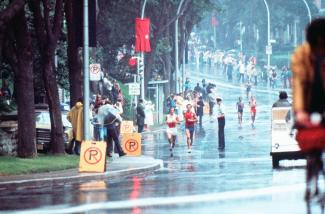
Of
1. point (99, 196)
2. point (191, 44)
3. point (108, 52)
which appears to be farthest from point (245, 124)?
point (191, 44)

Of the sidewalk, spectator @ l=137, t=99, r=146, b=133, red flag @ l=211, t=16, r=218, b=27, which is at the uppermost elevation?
red flag @ l=211, t=16, r=218, b=27

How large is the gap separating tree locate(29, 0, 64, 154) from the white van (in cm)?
690

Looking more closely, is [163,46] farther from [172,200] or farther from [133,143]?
[172,200]

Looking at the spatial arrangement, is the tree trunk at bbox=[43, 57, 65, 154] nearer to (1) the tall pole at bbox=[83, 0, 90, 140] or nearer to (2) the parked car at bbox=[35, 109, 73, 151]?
(1) the tall pole at bbox=[83, 0, 90, 140]

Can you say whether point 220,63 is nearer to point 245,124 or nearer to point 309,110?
point 245,124

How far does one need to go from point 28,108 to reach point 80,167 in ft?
13.1

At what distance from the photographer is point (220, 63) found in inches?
4823

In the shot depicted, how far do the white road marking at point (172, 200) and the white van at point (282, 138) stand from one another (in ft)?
26.9

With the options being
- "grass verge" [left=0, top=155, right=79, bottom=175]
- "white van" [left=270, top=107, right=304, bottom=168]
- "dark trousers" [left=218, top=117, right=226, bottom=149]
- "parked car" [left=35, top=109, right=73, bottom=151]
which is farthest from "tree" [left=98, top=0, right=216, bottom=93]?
"white van" [left=270, top=107, right=304, bottom=168]

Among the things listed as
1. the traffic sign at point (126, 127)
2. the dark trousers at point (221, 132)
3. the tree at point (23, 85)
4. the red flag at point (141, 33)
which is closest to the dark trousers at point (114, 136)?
the tree at point (23, 85)

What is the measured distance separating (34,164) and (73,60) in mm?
6641

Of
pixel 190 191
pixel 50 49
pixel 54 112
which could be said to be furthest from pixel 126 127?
pixel 190 191

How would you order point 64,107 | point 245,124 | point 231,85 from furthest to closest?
point 231,85, point 245,124, point 64,107

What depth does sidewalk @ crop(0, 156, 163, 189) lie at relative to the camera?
23.1 m
